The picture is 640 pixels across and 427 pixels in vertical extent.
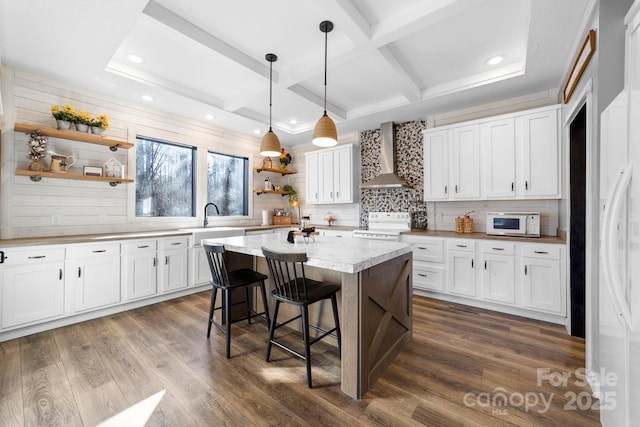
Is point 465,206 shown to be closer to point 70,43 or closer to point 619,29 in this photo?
point 619,29

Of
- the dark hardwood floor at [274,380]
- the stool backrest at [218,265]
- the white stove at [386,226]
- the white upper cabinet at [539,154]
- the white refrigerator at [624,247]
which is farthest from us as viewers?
the white stove at [386,226]

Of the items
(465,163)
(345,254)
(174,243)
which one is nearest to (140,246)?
Result: (174,243)

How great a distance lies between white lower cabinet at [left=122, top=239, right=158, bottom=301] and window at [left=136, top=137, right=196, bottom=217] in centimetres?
80

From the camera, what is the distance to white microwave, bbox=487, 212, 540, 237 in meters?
3.26

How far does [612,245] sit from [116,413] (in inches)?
111

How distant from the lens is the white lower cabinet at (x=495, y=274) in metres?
2.94

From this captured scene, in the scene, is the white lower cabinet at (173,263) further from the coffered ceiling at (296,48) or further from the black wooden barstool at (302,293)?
the black wooden barstool at (302,293)

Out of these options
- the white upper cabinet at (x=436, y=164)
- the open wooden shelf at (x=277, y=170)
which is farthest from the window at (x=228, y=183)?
the white upper cabinet at (x=436, y=164)

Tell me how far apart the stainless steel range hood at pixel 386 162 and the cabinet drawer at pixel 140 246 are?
3.25 meters

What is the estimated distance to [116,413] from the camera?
1.67 metres

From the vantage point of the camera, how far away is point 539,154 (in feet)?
10.7

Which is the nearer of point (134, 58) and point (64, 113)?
point (134, 58)

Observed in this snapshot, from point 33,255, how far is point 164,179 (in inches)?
75.9

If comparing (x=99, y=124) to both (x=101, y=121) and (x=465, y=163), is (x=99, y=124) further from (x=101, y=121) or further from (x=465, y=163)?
(x=465, y=163)
